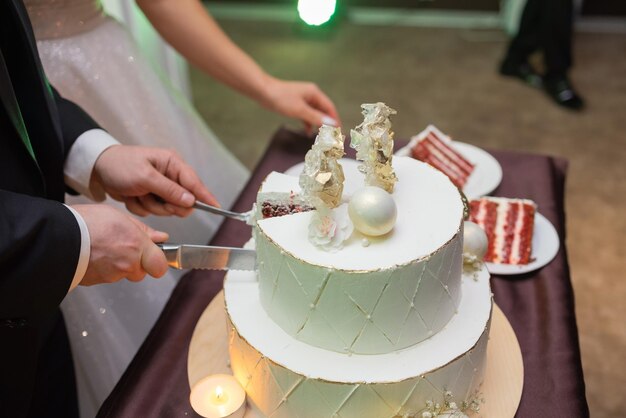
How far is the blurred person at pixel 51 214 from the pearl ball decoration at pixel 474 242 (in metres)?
0.58

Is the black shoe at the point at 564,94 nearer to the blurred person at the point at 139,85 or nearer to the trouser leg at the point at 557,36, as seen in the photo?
the trouser leg at the point at 557,36

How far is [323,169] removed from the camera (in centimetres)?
112

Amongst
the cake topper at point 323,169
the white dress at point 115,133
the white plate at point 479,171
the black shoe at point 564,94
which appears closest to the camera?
the cake topper at point 323,169

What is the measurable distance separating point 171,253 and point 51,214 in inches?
10.5

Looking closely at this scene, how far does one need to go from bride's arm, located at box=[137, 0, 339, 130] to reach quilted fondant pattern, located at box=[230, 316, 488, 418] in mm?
893

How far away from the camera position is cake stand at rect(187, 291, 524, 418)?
1.25m

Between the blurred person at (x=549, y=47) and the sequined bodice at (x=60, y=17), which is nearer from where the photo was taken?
the sequined bodice at (x=60, y=17)

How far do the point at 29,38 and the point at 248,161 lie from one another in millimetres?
2740

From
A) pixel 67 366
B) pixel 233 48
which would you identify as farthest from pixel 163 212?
pixel 233 48

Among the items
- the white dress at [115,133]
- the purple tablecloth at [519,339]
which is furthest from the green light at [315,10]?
the white dress at [115,133]

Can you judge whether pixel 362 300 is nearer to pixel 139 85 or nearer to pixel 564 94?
pixel 139 85

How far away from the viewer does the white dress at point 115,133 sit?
5.52 ft

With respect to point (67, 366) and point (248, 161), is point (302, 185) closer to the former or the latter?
point (67, 366)

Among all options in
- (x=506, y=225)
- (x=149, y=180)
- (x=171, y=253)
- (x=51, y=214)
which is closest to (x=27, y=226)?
(x=51, y=214)
